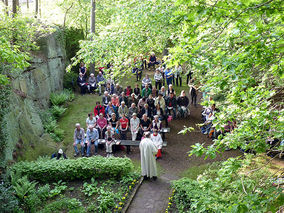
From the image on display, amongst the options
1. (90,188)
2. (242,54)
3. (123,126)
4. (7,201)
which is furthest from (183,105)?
(242,54)

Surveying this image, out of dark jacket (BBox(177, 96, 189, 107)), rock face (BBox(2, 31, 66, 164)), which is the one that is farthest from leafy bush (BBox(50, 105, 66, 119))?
dark jacket (BBox(177, 96, 189, 107))

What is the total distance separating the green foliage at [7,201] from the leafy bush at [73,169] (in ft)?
4.77

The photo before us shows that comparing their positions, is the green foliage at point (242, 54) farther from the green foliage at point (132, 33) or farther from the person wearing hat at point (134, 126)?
the person wearing hat at point (134, 126)

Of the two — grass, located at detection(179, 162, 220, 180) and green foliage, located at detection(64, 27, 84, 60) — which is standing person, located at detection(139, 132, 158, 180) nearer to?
grass, located at detection(179, 162, 220, 180)

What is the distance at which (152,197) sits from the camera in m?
9.73

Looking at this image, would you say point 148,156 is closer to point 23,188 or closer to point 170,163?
point 170,163

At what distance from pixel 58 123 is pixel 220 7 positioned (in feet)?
42.4

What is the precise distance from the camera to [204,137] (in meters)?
13.9

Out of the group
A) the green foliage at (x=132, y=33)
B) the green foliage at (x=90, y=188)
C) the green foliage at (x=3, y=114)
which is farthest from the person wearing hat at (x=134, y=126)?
the green foliage at (x=3, y=114)

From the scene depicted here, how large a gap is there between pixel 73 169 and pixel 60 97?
7.86m

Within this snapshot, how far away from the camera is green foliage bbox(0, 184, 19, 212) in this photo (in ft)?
28.2

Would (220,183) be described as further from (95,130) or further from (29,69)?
(29,69)

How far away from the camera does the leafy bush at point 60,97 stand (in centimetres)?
1734

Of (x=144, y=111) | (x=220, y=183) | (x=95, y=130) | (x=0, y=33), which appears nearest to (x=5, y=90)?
(x=0, y=33)
